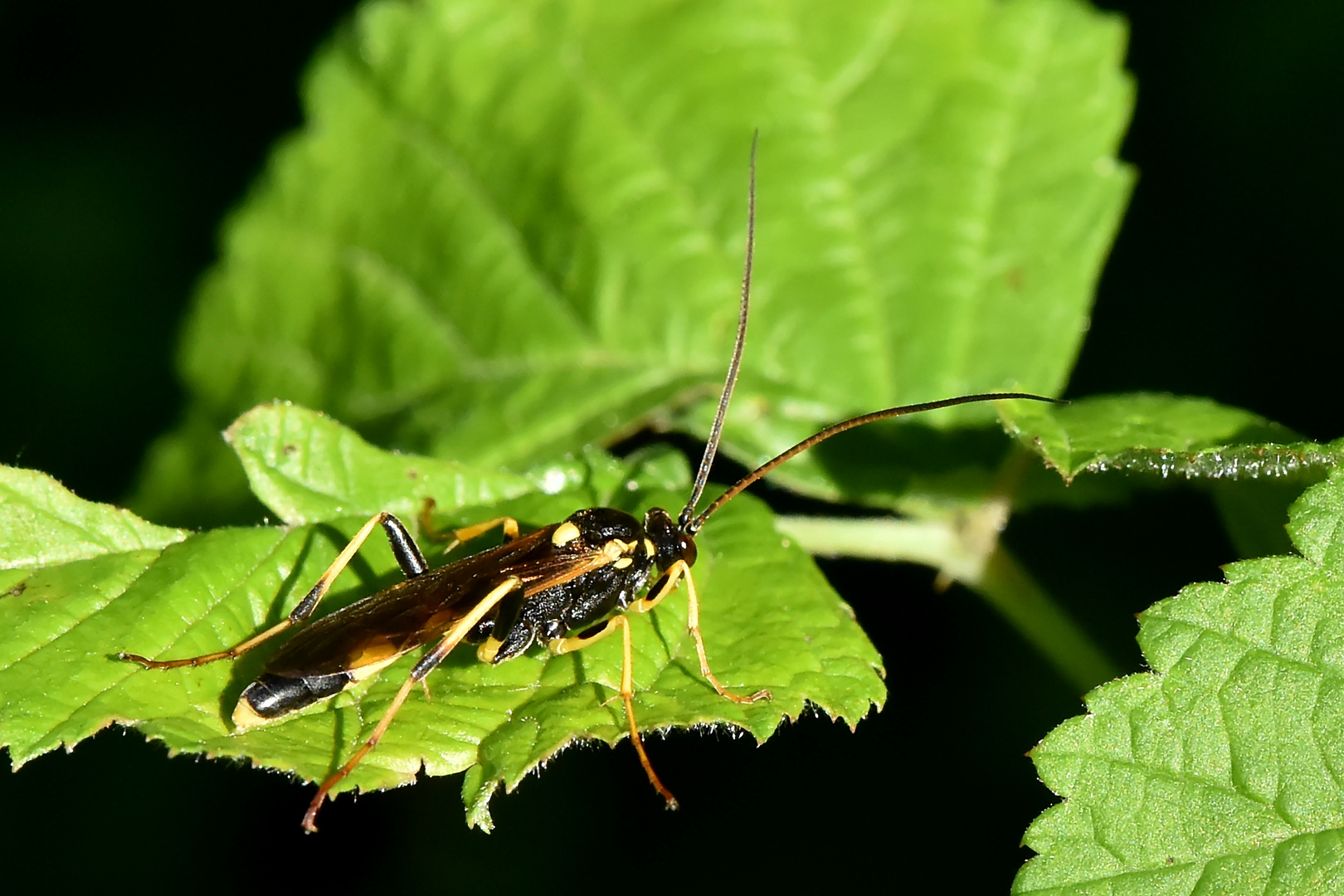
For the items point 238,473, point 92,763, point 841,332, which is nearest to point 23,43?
point 238,473

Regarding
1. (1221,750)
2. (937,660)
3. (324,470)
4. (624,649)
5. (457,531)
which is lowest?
(937,660)

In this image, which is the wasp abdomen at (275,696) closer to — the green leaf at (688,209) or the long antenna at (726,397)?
the long antenna at (726,397)

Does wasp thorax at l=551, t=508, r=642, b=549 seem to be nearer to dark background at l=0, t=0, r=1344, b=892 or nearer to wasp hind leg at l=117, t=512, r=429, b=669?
wasp hind leg at l=117, t=512, r=429, b=669

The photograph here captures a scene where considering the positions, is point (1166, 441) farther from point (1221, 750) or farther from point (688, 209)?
point (688, 209)

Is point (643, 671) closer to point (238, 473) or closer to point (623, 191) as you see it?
Result: point (623, 191)

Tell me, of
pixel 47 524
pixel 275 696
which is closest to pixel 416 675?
pixel 275 696

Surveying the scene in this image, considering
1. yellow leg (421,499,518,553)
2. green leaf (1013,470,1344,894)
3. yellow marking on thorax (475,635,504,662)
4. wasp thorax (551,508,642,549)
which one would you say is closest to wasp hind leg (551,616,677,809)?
yellow marking on thorax (475,635,504,662)
